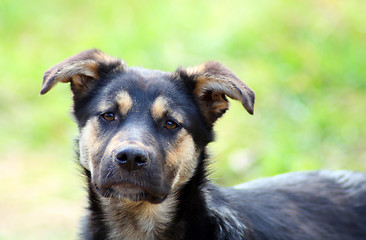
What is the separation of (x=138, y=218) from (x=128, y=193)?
0.55 metres

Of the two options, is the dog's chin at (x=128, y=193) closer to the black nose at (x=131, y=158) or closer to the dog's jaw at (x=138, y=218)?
the black nose at (x=131, y=158)

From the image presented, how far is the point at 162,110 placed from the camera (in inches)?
179

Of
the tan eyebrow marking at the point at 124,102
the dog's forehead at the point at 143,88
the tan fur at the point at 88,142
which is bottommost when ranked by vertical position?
the tan fur at the point at 88,142

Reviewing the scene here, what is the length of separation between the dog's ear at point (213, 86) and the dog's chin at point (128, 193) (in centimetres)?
97

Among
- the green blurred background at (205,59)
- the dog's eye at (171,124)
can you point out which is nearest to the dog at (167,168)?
the dog's eye at (171,124)

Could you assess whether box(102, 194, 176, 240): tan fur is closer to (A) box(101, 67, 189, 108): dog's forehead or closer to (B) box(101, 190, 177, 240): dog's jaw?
(B) box(101, 190, 177, 240): dog's jaw

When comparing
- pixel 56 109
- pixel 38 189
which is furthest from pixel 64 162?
pixel 56 109

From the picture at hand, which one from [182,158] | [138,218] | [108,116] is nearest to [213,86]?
[182,158]

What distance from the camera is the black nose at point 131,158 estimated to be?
4.09 m

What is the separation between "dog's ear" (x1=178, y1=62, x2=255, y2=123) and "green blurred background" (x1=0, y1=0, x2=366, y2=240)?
2047 mm

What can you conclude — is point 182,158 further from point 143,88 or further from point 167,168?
point 143,88

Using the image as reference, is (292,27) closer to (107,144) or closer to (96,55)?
(96,55)

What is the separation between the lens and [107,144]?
14.4 ft

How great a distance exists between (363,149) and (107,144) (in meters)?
4.55
